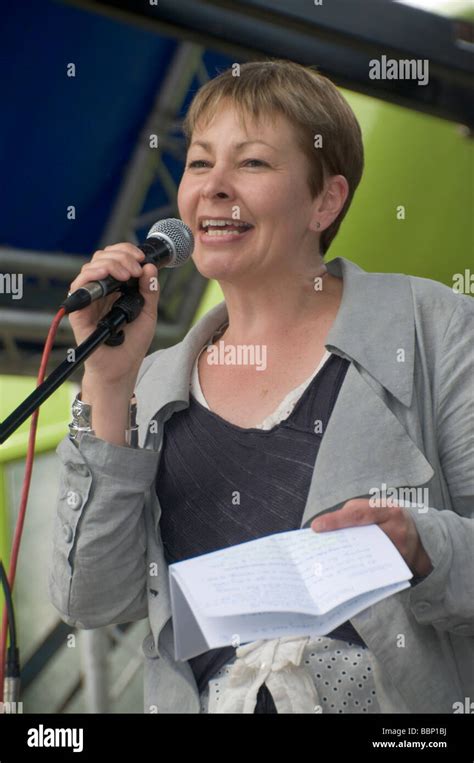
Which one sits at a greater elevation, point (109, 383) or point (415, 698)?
point (109, 383)

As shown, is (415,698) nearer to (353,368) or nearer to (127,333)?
(353,368)

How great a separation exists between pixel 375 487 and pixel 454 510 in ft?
0.49

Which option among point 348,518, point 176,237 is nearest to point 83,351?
point 176,237

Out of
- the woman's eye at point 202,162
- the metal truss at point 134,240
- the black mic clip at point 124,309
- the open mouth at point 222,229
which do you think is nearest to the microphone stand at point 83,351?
the black mic clip at point 124,309

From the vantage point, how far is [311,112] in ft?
5.89

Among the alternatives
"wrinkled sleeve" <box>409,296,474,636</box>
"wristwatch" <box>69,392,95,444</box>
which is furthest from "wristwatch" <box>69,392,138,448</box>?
"wrinkled sleeve" <box>409,296,474,636</box>

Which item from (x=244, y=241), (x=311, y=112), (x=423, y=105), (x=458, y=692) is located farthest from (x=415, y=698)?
(x=423, y=105)

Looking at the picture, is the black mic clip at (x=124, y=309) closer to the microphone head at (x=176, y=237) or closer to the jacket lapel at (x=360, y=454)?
the microphone head at (x=176, y=237)

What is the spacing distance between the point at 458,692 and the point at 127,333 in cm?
74

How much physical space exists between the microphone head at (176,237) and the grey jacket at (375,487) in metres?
0.30

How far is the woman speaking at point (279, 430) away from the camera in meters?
1.58

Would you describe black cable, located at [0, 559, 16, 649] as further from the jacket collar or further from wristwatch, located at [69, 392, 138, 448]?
the jacket collar

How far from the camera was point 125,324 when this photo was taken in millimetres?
1528
